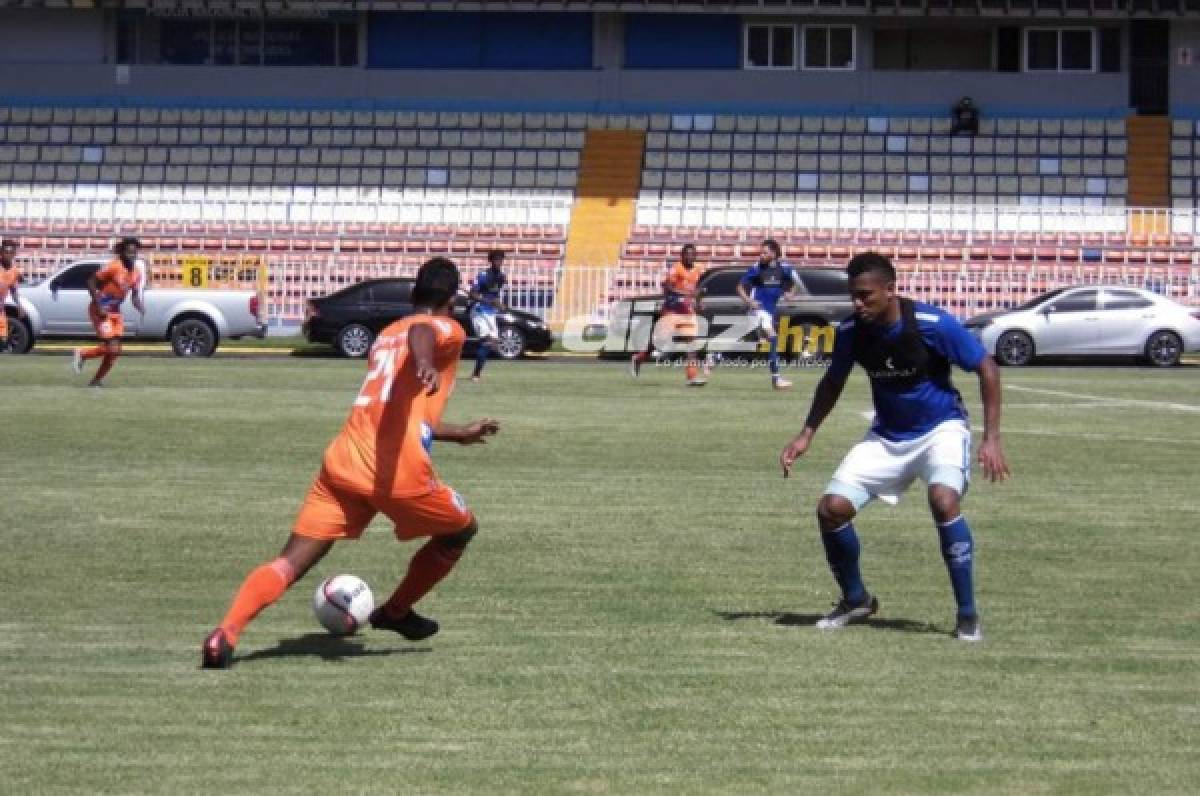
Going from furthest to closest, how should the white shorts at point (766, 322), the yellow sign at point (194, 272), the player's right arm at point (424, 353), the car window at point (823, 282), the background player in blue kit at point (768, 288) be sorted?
the yellow sign at point (194, 272), the car window at point (823, 282), the white shorts at point (766, 322), the background player in blue kit at point (768, 288), the player's right arm at point (424, 353)

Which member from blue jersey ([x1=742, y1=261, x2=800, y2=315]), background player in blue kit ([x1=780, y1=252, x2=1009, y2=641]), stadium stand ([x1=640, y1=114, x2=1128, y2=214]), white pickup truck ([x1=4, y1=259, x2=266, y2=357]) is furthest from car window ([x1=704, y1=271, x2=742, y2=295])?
background player in blue kit ([x1=780, y1=252, x2=1009, y2=641])

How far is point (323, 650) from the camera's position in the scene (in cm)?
983

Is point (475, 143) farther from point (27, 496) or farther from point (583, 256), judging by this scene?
point (27, 496)

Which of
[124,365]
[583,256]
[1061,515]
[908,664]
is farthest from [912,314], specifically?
[583,256]

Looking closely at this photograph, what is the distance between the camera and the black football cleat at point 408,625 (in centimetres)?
999

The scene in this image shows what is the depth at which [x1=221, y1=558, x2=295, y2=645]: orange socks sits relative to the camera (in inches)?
362

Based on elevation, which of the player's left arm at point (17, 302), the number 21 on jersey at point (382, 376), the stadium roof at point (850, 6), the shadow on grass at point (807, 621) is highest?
the stadium roof at point (850, 6)

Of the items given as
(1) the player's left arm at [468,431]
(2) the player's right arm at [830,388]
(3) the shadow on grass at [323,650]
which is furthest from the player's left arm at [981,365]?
(3) the shadow on grass at [323,650]

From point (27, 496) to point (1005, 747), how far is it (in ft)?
30.0

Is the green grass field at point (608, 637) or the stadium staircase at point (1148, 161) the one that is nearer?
the green grass field at point (608, 637)

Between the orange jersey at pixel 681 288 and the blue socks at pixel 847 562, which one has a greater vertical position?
the orange jersey at pixel 681 288

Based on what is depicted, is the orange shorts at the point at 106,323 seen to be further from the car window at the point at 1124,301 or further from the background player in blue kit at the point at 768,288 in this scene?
the car window at the point at 1124,301

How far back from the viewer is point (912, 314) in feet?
33.6

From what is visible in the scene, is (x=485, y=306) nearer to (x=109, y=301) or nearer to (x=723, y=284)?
(x=109, y=301)
